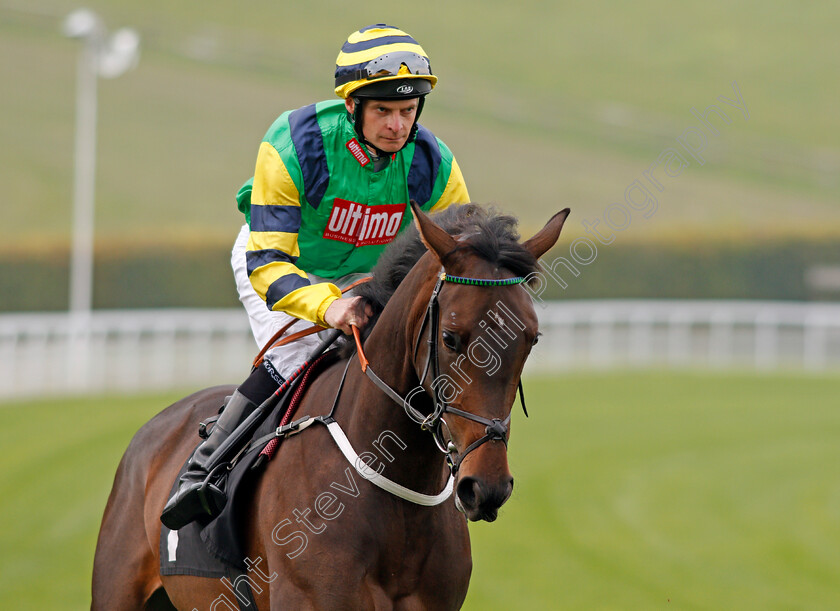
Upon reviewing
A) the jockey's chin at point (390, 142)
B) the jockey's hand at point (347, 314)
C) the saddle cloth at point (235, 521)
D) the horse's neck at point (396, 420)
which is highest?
the jockey's chin at point (390, 142)

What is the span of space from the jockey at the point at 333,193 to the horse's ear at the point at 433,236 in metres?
0.50

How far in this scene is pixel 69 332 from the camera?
15.9 m

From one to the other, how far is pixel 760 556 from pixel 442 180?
5.16m

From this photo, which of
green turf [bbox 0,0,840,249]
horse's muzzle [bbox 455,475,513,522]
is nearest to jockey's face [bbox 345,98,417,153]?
horse's muzzle [bbox 455,475,513,522]

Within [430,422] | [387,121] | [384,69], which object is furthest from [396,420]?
[384,69]

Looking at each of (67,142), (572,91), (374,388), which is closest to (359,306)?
(374,388)

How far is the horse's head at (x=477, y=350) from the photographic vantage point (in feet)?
8.98

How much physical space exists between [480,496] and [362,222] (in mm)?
1374

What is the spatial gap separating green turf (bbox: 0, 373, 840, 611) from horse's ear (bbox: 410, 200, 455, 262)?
4.45 meters

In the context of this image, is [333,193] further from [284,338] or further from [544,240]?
[544,240]

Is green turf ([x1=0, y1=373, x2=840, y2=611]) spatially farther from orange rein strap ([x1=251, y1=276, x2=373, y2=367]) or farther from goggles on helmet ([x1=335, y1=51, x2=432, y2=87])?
goggles on helmet ([x1=335, y1=51, x2=432, y2=87])

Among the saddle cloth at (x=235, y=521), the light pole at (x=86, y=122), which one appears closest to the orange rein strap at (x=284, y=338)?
the saddle cloth at (x=235, y=521)

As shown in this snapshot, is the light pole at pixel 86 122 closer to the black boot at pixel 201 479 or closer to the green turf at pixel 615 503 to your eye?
the green turf at pixel 615 503

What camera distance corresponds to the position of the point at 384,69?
3418 millimetres
